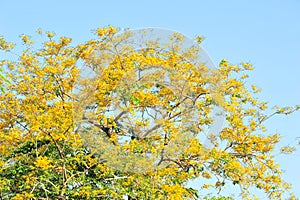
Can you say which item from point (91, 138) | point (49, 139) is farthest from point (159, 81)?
point (49, 139)

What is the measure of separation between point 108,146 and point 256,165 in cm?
185

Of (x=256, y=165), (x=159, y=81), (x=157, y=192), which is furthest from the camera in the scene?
(x=256, y=165)

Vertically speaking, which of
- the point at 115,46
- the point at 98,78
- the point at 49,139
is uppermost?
the point at 115,46

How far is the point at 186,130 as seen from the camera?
5059mm

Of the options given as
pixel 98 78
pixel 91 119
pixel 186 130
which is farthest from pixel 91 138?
pixel 186 130

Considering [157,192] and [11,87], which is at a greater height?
[11,87]

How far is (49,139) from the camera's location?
5.52m

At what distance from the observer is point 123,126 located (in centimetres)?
501

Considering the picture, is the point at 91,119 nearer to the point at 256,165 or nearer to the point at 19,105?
the point at 19,105

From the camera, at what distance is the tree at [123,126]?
4977 millimetres

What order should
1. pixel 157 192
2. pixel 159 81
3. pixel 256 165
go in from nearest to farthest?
pixel 159 81 → pixel 157 192 → pixel 256 165

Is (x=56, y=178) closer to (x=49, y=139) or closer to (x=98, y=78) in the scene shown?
(x=49, y=139)

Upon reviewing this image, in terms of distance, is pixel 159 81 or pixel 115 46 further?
pixel 115 46

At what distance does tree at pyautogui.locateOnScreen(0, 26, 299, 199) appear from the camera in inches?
196
